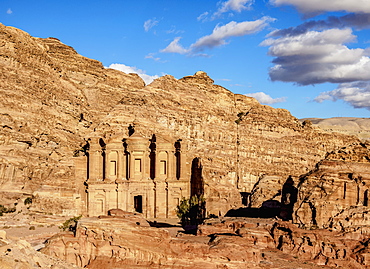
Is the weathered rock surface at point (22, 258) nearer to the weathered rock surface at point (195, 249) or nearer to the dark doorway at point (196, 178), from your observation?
the weathered rock surface at point (195, 249)

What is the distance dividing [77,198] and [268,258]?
24.5 meters

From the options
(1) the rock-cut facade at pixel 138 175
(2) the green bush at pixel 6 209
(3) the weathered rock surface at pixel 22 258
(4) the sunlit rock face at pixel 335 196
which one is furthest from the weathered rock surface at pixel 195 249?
(1) the rock-cut facade at pixel 138 175

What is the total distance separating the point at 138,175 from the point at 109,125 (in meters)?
9.28

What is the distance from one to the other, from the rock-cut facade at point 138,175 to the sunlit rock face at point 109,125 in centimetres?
157

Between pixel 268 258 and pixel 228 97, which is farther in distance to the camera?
pixel 228 97

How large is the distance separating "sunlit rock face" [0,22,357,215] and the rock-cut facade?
157 cm

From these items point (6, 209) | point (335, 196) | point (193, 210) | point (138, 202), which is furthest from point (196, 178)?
point (335, 196)

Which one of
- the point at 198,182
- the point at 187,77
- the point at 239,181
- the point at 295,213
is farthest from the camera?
the point at 187,77

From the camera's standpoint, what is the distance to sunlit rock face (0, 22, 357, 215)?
49094 millimetres

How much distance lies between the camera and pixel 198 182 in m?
53.1

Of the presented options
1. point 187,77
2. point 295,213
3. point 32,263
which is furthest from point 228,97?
point 32,263

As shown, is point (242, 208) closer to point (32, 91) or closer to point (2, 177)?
point (2, 177)

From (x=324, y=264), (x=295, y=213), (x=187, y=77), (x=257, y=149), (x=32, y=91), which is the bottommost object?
(x=324, y=264)

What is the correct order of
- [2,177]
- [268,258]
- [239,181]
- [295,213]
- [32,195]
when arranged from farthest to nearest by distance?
1. [239,181]
2. [2,177]
3. [32,195]
4. [295,213]
5. [268,258]
